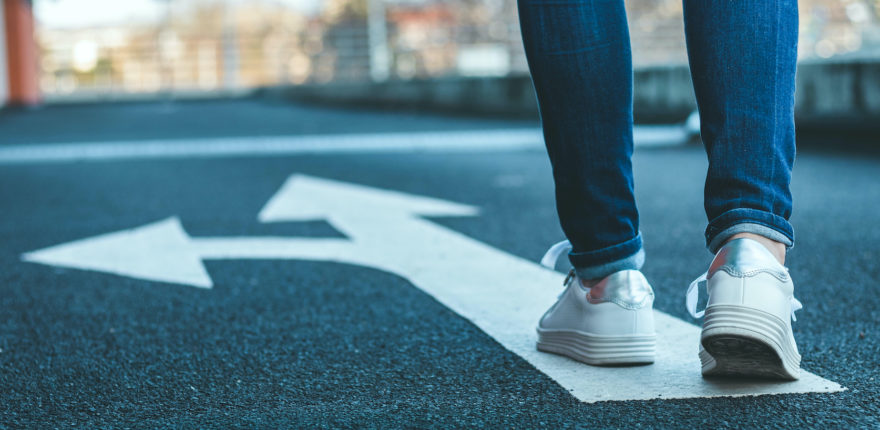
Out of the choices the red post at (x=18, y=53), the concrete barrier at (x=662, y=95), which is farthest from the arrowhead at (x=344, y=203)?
the red post at (x=18, y=53)

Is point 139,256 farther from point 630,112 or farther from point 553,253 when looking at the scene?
point 630,112

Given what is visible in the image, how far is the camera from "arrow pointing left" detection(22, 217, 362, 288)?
2551 mm

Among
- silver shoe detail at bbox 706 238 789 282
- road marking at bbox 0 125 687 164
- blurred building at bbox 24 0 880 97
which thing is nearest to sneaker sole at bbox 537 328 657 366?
silver shoe detail at bbox 706 238 789 282

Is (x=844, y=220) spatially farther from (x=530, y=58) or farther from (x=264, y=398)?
(x=264, y=398)

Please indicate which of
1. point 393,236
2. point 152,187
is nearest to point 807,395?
point 393,236

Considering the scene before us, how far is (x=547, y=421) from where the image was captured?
4.21ft

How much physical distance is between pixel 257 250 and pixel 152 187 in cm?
195

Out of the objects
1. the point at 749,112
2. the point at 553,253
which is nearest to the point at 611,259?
the point at 553,253

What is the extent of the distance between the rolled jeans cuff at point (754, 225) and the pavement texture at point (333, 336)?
0.23 meters

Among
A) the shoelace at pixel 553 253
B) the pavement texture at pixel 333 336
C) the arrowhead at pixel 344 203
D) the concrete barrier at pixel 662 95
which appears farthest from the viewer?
the concrete barrier at pixel 662 95

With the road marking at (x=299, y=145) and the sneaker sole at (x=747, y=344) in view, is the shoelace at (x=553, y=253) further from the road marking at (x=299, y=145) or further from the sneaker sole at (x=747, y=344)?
the road marking at (x=299, y=145)

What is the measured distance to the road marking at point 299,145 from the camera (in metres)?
6.44

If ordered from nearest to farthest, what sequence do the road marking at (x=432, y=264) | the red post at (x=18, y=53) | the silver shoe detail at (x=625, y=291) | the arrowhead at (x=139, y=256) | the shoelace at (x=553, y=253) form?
the road marking at (x=432, y=264) → the silver shoe detail at (x=625, y=291) → the shoelace at (x=553, y=253) → the arrowhead at (x=139, y=256) → the red post at (x=18, y=53)

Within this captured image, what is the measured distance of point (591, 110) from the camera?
5.06 feet
